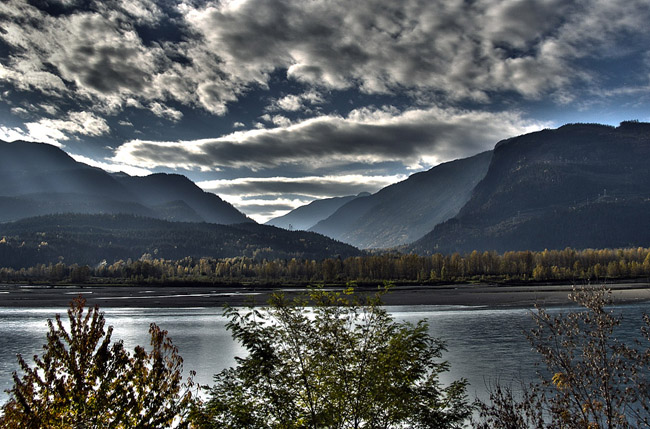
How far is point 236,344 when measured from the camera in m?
54.2

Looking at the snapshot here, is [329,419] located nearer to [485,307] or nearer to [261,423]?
[261,423]

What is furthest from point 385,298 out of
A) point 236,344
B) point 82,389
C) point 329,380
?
point 82,389

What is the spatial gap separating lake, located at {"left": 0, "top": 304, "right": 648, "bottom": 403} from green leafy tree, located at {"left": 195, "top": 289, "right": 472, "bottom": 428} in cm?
2002

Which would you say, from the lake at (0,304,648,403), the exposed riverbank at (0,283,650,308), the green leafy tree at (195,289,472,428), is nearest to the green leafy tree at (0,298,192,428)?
the green leafy tree at (195,289,472,428)

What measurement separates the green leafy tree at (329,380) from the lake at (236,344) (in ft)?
65.7

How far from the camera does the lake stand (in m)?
38.6

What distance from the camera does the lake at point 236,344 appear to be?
38594 mm

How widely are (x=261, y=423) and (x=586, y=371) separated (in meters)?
8.58

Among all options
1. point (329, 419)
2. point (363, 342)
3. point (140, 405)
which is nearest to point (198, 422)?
point (140, 405)

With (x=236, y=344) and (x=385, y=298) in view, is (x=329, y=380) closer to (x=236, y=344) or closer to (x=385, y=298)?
(x=236, y=344)

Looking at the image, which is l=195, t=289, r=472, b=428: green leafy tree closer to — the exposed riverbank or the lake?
the lake

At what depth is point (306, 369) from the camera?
13.9 metres

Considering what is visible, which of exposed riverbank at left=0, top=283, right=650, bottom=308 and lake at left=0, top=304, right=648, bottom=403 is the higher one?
lake at left=0, top=304, right=648, bottom=403

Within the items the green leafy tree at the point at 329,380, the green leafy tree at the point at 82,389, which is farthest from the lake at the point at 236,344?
the green leafy tree at the point at 82,389
